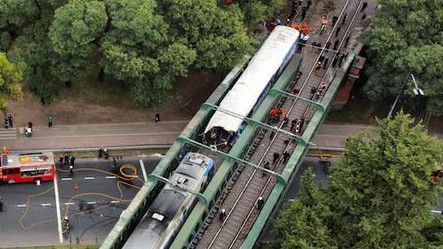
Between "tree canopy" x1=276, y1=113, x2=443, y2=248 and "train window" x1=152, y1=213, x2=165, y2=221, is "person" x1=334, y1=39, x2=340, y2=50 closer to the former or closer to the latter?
"tree canopy" x1=276, y1=113, x2=443, y2=248

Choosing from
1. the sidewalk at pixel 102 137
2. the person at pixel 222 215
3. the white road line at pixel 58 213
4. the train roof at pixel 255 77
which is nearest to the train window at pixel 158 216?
the person at pixel 222 215

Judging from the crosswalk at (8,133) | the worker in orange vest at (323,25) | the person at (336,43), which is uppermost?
the worker in orange vest at (323,25)

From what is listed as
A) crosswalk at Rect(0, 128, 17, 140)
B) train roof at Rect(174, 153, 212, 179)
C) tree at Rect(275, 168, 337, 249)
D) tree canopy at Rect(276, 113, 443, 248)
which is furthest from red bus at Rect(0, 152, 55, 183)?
tree canopy at Rect(276, 113, 443, 248)

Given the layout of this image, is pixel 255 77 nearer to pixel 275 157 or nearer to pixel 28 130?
pixel 275 157

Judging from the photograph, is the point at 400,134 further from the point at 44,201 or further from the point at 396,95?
the point at 44,201

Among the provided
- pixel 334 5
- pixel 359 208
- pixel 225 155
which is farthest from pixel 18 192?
pixel 334 5

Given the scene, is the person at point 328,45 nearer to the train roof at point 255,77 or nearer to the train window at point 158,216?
the train roof at point 255,77
